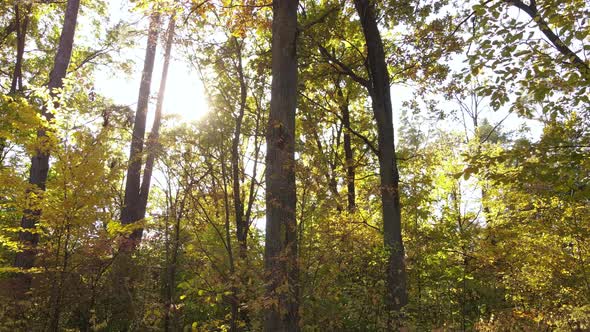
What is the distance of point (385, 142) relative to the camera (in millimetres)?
7797

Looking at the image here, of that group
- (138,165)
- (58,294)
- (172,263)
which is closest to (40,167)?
(138,165)

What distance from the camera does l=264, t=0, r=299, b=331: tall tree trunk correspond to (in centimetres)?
418

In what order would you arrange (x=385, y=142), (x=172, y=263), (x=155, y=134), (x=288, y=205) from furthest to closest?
(x=155, y=134)
(x=385, y=142)
(x=172, y=263)
(x=288, y=205)

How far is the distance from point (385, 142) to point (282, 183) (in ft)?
12.4

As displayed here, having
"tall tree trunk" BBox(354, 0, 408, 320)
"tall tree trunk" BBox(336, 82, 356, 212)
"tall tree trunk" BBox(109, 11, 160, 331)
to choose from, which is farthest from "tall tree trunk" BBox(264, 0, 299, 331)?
"tall tree trunk" BBox(336, 82, 356, 212)

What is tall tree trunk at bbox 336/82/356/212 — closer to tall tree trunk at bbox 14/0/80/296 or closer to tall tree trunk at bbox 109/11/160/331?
tall tree trunk at bbox 109/11/160/331

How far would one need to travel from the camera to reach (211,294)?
5.13 m

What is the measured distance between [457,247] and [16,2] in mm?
11103

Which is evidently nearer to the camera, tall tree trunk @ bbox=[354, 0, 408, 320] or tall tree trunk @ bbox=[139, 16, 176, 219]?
tall tree trunk @ bbox=[139, 16, 176, 219]

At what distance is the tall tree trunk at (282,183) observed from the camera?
4184mm

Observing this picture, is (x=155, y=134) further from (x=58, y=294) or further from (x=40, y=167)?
(x=58, y=294)

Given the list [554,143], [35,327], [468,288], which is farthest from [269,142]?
[468,288]

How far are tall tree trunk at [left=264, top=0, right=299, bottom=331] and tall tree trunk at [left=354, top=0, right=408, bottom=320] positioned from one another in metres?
2.59

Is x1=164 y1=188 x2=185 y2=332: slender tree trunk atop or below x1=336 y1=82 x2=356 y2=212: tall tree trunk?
below
